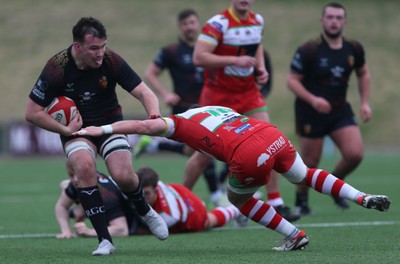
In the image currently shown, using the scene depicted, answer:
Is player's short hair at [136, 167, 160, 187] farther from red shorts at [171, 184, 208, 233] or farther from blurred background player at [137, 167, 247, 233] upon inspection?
red shorts at [171, 184, 208, 233]

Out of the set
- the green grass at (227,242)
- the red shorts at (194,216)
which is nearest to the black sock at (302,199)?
the green grass at (227,242)

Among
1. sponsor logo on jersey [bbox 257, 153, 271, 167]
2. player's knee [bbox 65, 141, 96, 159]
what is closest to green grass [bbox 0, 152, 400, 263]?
sponsor logo on jersey [bbox 257, 153, 271, 167]

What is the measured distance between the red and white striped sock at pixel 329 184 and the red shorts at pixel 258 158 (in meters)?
0.21

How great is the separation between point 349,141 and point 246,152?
3.83 metres

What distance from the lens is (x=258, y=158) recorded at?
23.2 feet

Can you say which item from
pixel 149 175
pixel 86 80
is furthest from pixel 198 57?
pixel 86 80

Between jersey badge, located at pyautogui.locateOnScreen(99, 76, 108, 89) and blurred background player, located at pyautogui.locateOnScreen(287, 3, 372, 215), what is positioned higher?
jersey badge, located at pyautogui.locateOnScreen(99, 76, 108, 89)

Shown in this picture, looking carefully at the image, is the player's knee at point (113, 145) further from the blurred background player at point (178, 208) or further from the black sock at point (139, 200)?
the blurred background player at point (178, 208)

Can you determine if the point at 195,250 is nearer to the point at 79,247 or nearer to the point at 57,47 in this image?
the point at 79,247

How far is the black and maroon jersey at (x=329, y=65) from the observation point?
35.5 feet

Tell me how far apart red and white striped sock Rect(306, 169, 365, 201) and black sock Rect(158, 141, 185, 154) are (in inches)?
205

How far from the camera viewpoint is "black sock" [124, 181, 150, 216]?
7.98 meters

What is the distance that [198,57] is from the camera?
32.5 feet

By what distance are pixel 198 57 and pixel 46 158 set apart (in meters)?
15.1
